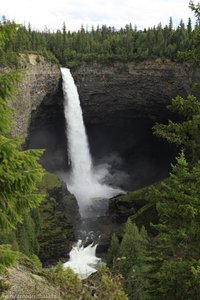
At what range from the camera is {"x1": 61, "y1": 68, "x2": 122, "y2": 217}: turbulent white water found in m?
62.4

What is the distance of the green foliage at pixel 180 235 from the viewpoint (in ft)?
44.2

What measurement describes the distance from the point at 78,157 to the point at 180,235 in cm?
5292

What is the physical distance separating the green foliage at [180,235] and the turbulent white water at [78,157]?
4570cm

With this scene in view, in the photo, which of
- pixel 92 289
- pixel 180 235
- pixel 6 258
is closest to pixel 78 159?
pixel 180 235

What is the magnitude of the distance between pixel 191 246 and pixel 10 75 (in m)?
8.78

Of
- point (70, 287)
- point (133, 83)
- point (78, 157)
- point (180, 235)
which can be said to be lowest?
point (78, 157)

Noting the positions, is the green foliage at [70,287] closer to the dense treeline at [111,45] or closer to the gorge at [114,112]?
the gorge at [114,112]

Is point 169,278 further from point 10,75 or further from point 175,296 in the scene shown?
point 10,75

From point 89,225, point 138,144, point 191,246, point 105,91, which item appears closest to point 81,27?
point 105,91

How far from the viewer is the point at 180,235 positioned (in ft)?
46.4

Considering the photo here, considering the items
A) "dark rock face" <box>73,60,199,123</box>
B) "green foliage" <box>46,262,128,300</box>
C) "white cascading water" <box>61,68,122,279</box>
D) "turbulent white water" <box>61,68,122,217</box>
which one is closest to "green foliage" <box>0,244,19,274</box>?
"green foliage" <box>46,262,128,300</box>

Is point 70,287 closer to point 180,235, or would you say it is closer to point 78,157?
point 180,235

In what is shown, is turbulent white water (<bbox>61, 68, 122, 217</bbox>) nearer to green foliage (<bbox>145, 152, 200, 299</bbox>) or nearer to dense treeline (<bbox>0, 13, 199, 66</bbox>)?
dense treeline (<bbox>0, 13, 199, 66</bbox>)

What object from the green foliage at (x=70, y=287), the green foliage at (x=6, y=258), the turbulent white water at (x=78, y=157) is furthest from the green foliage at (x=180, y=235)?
the turbulent white water at (x=78, y=157)
